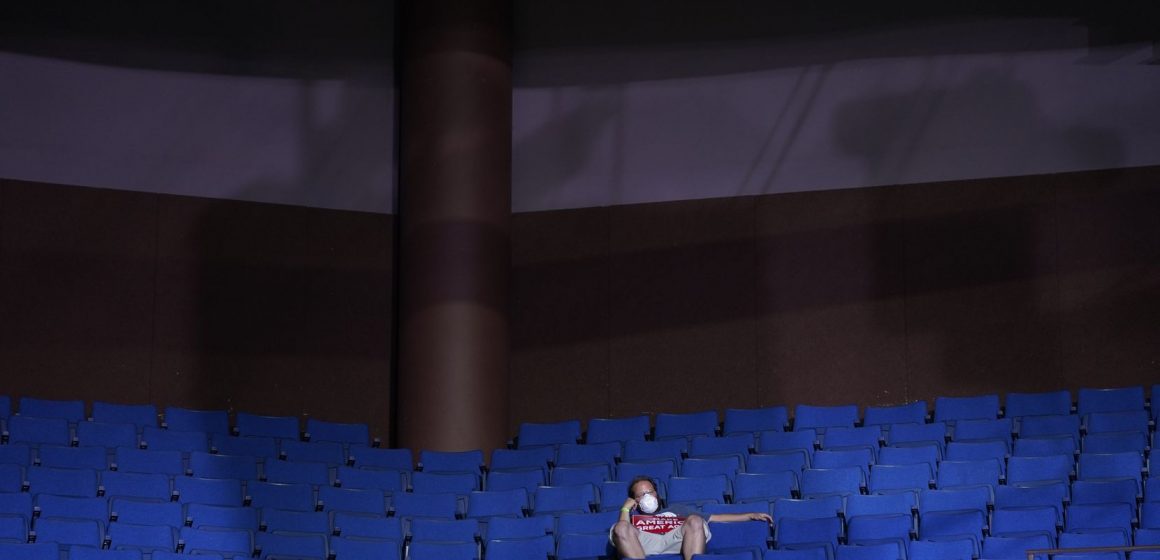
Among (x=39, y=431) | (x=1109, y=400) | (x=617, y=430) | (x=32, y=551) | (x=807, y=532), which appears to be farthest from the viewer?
(x=617, y=430)

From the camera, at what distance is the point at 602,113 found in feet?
31.7

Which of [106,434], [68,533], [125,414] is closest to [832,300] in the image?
[125,414]

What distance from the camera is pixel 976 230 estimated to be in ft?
29.2

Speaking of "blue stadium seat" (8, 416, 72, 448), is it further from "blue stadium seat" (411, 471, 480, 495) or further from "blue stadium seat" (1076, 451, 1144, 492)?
"blue stadium seat" (1076, 451, 1144, 492)

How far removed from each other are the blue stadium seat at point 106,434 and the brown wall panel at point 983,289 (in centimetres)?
473

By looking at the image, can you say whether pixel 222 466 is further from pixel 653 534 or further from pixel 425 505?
pixel 653 534

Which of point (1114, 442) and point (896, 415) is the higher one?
point (896, 415)

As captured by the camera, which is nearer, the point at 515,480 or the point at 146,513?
the point at 146,513

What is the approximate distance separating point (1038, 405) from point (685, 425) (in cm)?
196

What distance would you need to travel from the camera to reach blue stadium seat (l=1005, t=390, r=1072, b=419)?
301 inches

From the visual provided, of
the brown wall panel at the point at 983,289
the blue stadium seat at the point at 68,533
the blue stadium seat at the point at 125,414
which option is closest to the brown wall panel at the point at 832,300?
the brown wall panel at the point at 983,289

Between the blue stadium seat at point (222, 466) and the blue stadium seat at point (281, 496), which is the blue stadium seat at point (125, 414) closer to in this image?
the blue stadium seat at point (222, 466)

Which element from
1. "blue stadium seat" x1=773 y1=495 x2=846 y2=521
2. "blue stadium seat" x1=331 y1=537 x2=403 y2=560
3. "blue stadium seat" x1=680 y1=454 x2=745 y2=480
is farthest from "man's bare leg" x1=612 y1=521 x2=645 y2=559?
Result: "blue stadium seat" x1=680 y1=454 x2=745 y2=480

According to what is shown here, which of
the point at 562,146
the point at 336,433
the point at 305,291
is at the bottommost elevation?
the point at 336,433
